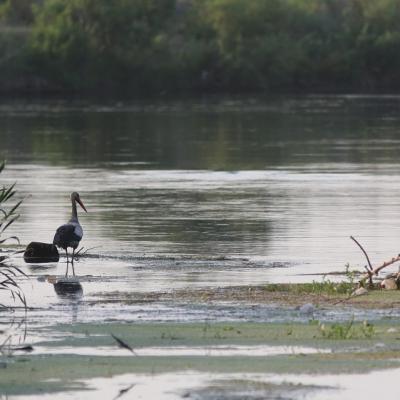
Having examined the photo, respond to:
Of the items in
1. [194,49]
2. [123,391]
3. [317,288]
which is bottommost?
[123,391]

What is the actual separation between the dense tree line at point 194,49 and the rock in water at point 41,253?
7098 centimetres

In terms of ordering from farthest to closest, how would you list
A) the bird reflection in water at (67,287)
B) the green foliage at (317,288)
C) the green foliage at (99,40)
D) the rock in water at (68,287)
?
the green foliage at (99,40), the rock in water at (68,287), the bird reflection in water at (67,287), the green foliage at (317,288)

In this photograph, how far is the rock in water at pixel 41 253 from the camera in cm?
2062

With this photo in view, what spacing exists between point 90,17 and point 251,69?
34.5ft

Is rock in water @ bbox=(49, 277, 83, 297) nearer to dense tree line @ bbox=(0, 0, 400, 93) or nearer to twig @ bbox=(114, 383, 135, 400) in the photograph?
twig @ bbox=(114, 383, 135, 400)

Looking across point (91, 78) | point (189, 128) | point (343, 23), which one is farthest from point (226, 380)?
point (343, 23)

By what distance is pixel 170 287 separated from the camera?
17.8 m

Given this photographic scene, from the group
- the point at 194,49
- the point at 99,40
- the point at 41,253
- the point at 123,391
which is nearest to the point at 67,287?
the point at 41,253

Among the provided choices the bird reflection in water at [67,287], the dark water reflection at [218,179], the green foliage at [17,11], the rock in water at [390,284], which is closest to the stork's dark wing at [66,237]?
the dark water reflection at [218,179]

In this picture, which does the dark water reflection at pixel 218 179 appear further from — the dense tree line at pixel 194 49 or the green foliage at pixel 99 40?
the dense tree line at pixel 194 49

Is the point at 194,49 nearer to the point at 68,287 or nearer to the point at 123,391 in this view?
the point at 68,287

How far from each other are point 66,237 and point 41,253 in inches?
29.0

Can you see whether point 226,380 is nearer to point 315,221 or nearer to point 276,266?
point 276,266

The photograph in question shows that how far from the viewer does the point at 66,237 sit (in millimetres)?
20312
